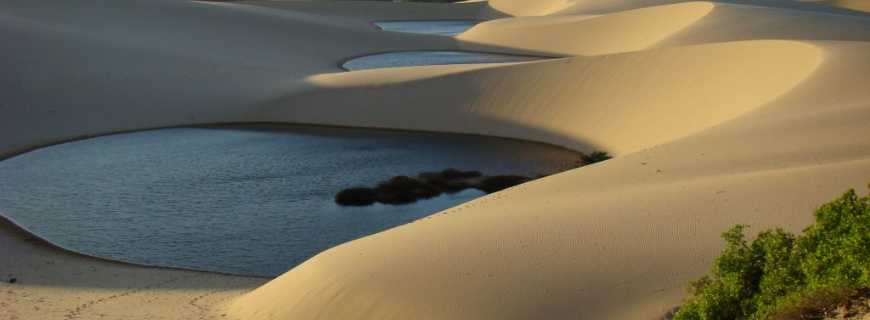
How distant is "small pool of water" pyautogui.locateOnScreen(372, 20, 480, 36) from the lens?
69562 mm

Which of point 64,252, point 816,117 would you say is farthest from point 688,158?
point 64,252

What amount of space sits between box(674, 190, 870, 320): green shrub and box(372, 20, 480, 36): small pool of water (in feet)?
192

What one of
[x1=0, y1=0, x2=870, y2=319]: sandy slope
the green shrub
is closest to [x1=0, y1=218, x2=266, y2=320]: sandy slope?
[x1=0, y1=0, x2=870, y2=319]: sandy slope

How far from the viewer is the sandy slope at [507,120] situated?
11.4 metres

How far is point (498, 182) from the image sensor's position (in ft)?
77.7

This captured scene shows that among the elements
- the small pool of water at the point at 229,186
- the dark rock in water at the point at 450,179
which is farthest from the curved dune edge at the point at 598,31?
the dark rock in water at the point at 450,179

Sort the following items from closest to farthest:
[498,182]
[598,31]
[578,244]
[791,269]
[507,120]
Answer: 1. [791,269]
2. [578,244]
3. [498,182]
4. [507,120]
5. [598,31]

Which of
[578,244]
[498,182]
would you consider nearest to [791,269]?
[578,244]

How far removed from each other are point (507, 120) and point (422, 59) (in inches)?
696

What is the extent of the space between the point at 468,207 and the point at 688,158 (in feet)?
11.7

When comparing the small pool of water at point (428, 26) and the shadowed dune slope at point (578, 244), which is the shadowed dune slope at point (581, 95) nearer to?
the shadowed dune slope at point (578, 244)

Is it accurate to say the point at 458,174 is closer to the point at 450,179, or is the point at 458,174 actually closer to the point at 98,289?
the point at 450,179

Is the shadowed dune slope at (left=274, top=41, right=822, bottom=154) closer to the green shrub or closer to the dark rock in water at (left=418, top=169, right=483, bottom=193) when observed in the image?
the dark rock in water at (left=418, top=169, right=483, bottom=193)

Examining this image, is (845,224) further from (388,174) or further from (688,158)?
(388,174)
